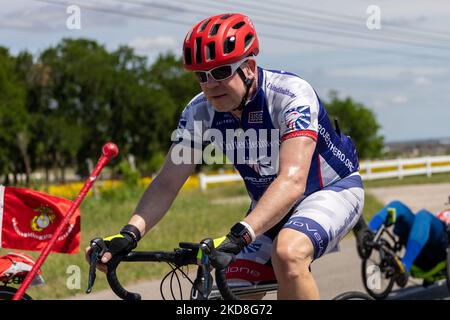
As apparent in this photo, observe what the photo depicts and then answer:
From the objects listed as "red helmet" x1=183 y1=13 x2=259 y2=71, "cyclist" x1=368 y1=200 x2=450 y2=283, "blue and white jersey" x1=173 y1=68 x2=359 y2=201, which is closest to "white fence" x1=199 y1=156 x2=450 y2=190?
"cyclist" x1=368 y1=200 x2=450 y2=283

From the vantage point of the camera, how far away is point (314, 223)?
352 centimetres

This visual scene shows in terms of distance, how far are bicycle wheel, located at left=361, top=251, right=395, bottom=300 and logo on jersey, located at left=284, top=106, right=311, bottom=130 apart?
4.95 metres

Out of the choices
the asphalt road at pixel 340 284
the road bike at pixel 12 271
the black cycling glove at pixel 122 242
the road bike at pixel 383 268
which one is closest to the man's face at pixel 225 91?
the black cycling glove at pixel 122 242

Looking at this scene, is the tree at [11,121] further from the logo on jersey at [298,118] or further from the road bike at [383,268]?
the logo on jersey at [298,118]

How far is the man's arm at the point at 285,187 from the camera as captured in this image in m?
3.33

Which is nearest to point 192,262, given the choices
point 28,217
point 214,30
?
point 214,30

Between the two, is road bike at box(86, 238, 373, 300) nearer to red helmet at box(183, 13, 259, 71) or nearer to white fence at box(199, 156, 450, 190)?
red helmet at box(183, 13, 259, 71)

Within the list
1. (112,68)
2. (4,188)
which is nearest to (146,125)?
(112,68)

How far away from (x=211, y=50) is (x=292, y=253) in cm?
102

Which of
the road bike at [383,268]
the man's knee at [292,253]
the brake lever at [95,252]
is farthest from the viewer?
the road bike at [383,268]

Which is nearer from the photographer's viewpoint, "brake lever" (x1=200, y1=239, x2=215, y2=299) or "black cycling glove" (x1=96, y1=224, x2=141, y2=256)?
"brake lever" (x1=200, y1=239, x2=215, y2=299)

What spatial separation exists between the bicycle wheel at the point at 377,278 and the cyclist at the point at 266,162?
430 cm

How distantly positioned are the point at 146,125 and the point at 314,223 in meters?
61.9

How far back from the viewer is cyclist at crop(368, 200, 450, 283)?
8.06 m
